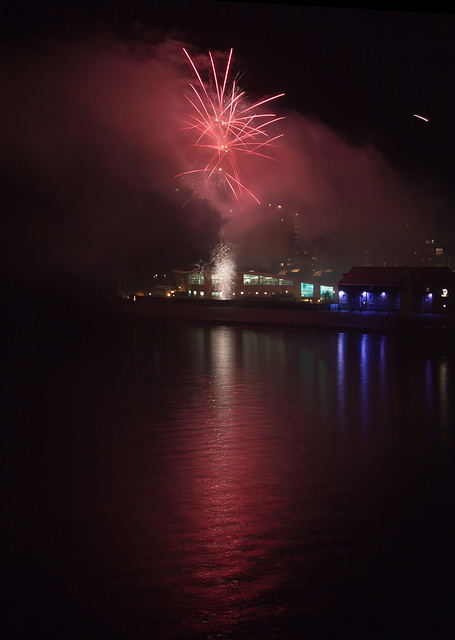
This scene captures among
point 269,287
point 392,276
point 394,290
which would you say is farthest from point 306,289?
point 394,290

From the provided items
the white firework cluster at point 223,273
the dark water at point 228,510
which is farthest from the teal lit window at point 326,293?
the dark water at point 228,510

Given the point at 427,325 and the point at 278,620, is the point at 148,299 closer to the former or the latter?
the point at 427,325

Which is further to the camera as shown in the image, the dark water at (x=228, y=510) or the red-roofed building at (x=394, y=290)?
the red-roofed building at (x=394, y=290)

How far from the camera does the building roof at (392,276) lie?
162ft

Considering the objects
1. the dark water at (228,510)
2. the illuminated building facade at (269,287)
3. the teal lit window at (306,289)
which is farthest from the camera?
the teal lit window at (306,289)

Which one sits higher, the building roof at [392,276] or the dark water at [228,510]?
the building roof at [392,276]

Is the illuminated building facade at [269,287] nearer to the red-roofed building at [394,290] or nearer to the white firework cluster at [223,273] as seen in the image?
the white firework cluster at [223,273]

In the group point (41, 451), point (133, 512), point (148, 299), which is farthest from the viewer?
point (148, 299)

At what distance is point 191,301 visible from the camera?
52938 millimetres

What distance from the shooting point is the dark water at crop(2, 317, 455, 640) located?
430 cm

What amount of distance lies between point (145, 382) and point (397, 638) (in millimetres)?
10994

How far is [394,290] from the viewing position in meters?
51.3

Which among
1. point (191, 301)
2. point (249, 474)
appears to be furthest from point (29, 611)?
point (191, 301)

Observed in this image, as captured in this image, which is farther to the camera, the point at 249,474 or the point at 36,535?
the point at 249,474
